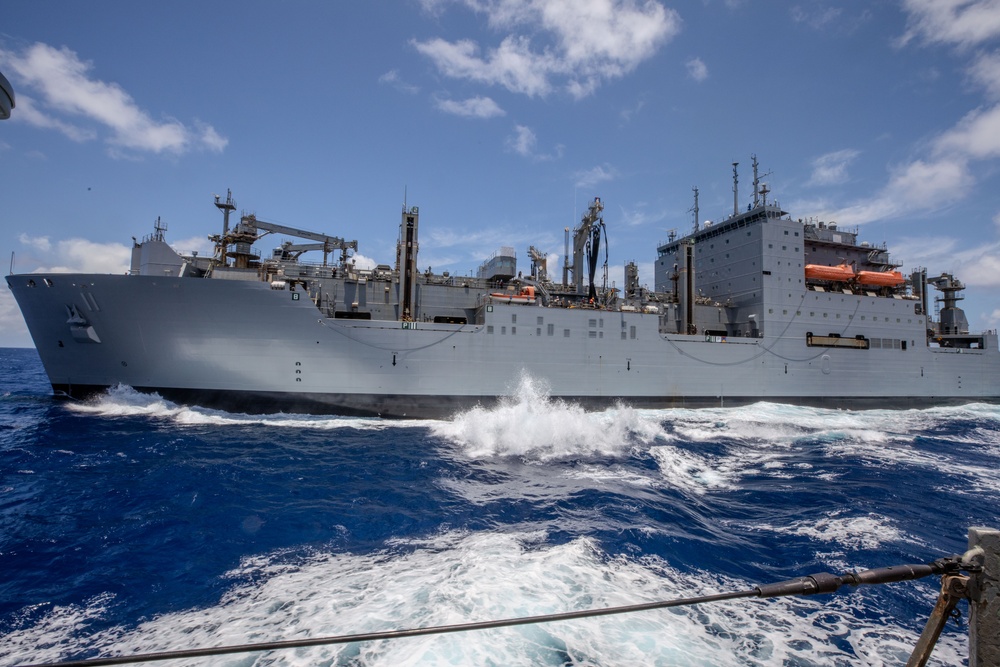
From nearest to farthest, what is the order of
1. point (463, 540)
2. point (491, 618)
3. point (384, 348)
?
point (491, 618) < point (463, 540) < point (384, 348)

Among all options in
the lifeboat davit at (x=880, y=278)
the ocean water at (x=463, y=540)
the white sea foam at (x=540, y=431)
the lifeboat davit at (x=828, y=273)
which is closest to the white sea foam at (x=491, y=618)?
the ocean water at (x=463, y=540)

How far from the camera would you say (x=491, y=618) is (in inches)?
186

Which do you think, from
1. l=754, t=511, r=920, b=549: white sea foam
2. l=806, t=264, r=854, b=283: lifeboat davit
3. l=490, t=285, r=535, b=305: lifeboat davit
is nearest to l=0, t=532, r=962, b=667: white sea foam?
l=754, t=511, r=920, b=549: white sea foam

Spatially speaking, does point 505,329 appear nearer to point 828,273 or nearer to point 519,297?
point 519,297

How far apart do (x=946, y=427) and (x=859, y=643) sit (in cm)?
2159

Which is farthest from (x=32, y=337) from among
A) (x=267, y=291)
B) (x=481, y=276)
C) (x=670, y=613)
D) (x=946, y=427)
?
(x=946, y=427)

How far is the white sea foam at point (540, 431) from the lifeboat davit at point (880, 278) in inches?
701

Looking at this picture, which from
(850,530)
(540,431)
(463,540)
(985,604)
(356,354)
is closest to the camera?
(985,604)

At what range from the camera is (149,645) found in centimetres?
424

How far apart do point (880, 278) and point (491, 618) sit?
31383 millimetres

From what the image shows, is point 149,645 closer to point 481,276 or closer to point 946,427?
point 481,276

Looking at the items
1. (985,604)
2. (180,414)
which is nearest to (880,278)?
(985,604)

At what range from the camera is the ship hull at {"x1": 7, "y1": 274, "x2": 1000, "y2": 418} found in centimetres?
1622

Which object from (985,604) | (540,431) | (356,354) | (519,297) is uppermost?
(519,297)
